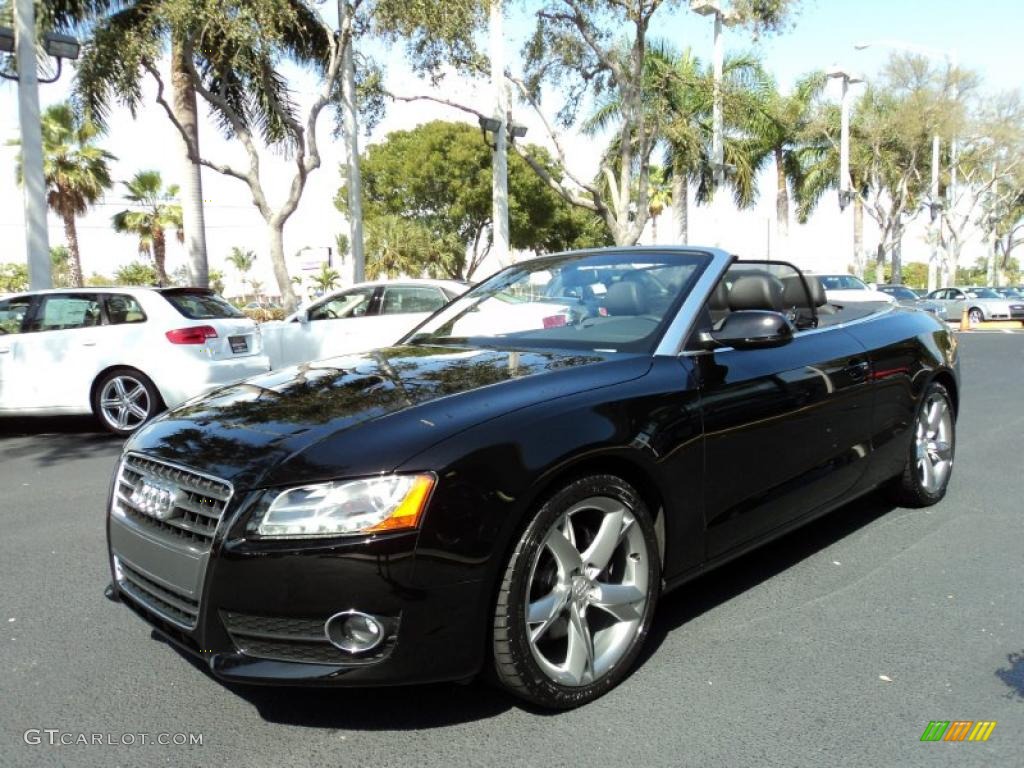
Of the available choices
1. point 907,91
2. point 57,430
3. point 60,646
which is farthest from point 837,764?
point 907,91

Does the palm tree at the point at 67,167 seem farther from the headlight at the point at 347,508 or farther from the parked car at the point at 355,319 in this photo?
the headlight at the point at 347,508

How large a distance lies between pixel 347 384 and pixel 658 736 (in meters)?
1.61

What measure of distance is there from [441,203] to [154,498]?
131 feet

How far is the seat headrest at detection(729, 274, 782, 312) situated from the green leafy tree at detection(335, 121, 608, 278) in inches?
1420

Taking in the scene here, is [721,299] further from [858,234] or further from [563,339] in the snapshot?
[858,234]

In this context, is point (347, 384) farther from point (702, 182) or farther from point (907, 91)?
point (907, 91)

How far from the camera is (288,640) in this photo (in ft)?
7.84

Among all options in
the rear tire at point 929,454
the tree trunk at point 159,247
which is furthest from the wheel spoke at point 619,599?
the tree trunk at point 159,247

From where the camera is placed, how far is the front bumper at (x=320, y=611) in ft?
7.62

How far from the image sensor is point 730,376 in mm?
3342

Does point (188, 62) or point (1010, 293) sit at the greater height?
point (188, 62)

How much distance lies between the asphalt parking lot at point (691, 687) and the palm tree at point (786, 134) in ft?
96.2

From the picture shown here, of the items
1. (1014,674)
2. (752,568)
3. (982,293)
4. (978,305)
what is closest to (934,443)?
(752,568)

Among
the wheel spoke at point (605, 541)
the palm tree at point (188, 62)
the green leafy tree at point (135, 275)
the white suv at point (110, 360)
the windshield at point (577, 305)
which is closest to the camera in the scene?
the wheel spoke at point (605, 541)
